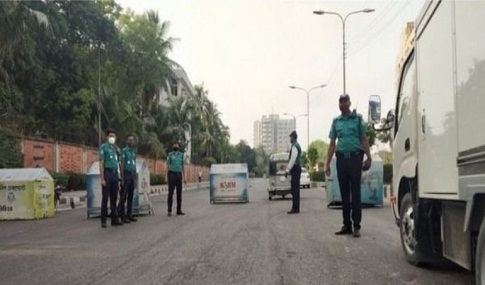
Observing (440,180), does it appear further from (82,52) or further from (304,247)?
(82,52)

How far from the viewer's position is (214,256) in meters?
7.49

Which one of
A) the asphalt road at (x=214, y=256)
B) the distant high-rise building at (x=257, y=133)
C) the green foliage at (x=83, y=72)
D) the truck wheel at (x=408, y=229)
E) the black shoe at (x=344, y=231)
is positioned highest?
the distant high-rise building at (x=257, y=133)

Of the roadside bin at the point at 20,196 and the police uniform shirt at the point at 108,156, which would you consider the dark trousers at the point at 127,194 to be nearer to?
the police uniform shirt at the point at 108,156

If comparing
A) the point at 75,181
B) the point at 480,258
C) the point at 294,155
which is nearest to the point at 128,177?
the point at 294,155

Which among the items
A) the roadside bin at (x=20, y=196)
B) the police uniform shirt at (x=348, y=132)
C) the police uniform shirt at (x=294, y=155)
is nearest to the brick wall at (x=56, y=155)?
the roadside bin at (x=20, y=196)

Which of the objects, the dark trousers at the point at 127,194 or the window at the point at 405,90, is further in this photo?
the dark trousers at the point at 127,194

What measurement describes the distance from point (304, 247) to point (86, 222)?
6810 mm

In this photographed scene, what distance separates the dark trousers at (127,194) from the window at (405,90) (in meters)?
6.94

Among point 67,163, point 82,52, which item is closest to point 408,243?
point 67,163

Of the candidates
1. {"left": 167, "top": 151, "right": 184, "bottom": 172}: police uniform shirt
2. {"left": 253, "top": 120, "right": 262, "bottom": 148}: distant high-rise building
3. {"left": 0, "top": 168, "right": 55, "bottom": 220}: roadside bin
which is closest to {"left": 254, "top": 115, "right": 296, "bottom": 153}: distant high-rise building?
{"left": 253, "top": 120, "right": 262, "bottom": 148}: distant high-rise building

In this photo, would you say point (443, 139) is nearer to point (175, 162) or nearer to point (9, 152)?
point (175, 162)

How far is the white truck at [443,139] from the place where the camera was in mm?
4281

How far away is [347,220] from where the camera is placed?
932cm

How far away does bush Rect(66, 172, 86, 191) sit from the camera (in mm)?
28875
